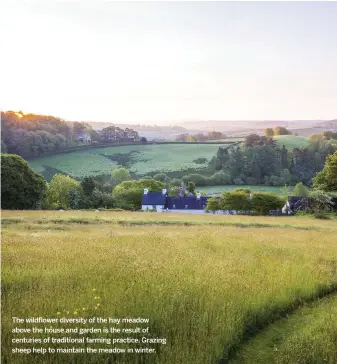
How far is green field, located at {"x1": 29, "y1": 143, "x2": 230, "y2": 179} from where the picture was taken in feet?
264

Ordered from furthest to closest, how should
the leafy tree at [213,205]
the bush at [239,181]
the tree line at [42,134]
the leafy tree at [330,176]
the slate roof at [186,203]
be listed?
1. the bush at [239,181]
2. the slate roof at [186,203]
3. the leafy tree at [213,205]
4. the leafy tree at [330,176]
5. the tree line at [42,134]

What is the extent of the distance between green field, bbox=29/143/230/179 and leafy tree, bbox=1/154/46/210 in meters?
29.0

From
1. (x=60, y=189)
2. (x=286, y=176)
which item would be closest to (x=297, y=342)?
(x=60, y=189)

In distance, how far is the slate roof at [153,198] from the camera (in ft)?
236

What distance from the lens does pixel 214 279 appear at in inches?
324

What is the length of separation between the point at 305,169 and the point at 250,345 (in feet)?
264

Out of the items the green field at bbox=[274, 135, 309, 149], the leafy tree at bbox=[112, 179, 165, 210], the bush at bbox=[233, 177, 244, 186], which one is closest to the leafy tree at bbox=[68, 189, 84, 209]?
the leafy tree at bbox=[112, 179, 165, 210]

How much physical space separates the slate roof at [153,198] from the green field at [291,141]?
32.6 meters

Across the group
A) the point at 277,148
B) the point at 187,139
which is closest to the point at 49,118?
the point at 277,148

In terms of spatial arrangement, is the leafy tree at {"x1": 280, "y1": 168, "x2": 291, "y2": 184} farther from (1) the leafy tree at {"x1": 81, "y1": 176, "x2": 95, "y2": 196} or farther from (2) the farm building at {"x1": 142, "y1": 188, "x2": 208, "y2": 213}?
(1) the leafy tree at {"x1": 81, "y1": 176, "x2": 95, "y2": 196}

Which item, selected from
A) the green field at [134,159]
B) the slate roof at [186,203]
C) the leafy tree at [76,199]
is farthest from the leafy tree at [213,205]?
the green field at [134,159]

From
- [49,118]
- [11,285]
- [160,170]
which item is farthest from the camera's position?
[160,170]

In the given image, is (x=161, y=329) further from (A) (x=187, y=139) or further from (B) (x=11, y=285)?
(A) (x=187, y=139)

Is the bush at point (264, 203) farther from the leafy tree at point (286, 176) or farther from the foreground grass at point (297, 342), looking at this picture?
the foreground grass at point (297, 342)
